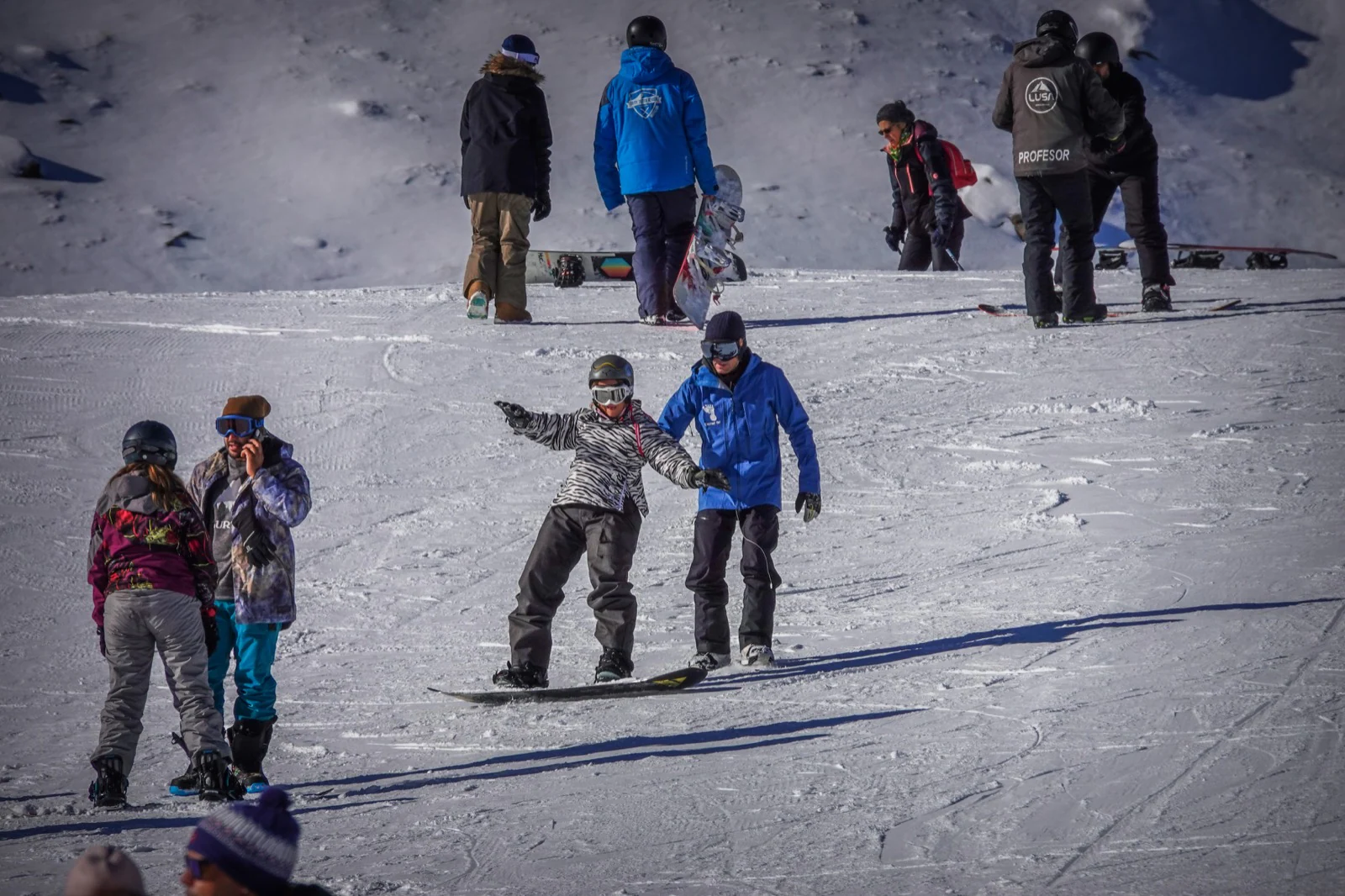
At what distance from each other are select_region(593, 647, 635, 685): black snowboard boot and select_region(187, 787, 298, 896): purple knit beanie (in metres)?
3.33

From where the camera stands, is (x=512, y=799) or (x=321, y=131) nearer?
(x=512, y=799)

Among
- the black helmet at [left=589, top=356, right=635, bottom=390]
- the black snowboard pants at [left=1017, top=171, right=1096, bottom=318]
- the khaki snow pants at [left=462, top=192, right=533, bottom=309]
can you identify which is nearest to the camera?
the black helmet at [left=589, top=356, right=635, bottom=390]

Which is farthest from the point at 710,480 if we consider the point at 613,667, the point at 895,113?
the point at 895,113

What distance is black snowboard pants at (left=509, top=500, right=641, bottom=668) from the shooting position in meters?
5.97

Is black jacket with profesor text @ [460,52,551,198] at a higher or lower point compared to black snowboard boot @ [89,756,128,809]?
higher

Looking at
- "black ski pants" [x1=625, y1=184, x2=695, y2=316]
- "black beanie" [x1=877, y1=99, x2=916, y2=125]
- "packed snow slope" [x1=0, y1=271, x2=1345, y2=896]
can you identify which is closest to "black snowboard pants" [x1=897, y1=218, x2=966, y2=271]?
"black beanie" [x1=877, y1=99, x2=916, y2=125]

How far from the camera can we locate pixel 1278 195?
993 inches

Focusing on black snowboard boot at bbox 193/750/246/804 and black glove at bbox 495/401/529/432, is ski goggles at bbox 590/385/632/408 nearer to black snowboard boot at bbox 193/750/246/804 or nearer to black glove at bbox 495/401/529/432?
black glove at bbox 495/401/529/432

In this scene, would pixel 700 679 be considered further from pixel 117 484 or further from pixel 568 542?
pixel 117 484

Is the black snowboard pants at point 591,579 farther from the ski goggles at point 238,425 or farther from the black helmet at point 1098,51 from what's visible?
the black helmet at point 1098,51

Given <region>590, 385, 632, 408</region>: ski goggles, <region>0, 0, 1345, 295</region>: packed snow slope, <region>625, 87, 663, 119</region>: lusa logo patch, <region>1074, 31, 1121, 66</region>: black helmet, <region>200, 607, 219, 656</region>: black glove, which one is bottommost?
<region>200, 607, 219, 656</region>: black glove

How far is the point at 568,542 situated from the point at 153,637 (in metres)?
1.76

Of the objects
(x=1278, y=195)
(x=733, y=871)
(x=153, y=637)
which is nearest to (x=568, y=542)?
(x=153, y=637)

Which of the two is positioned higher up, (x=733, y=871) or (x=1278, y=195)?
(x=1278, y=195)
